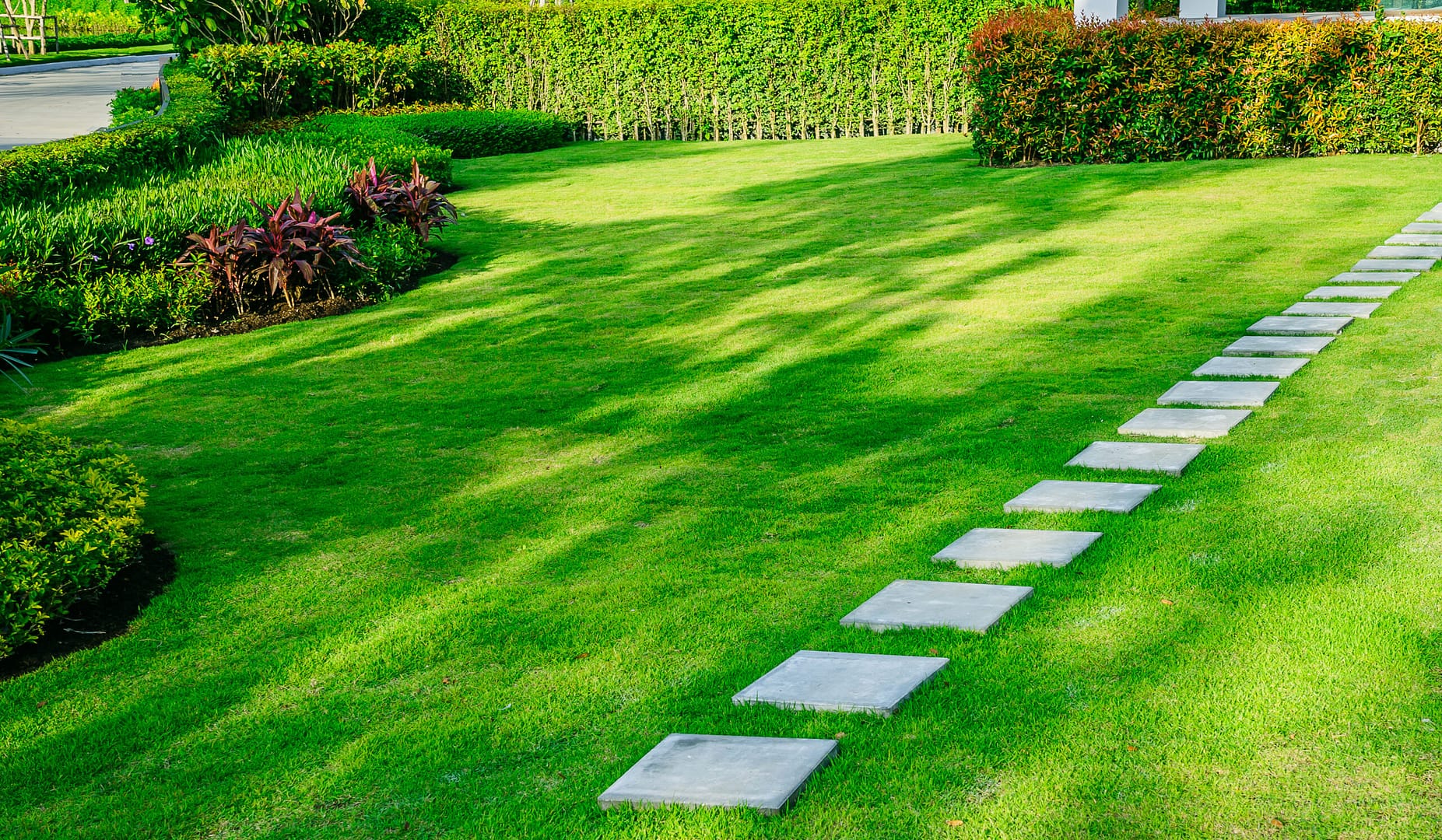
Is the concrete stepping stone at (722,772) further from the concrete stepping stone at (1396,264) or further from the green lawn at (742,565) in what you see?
the concrete stepping stone at (1396,264)

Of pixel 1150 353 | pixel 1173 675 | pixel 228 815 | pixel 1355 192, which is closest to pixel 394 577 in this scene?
pixel 228 815

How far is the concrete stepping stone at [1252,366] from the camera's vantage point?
6734 millimetres

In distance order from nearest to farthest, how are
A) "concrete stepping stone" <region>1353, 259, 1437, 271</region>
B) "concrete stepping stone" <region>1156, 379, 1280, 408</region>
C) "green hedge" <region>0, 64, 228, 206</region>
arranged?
1. "concrete stepping stone" <region>1156, 379, 1280, 408</region>
2. "concrete stepping stone" <region>1353, 259, 1437, 271</region>
3. "green hedge" <region>0, 64, 228, 206</region>

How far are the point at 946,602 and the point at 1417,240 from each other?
778 cm

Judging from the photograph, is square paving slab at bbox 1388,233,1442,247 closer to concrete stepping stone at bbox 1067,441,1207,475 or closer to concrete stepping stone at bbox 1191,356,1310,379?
concrete stepping stone at bbox 1191,356,1310,379

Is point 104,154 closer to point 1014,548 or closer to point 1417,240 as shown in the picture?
point 1014,548

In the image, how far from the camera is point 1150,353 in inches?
291

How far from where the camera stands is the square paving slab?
9.84 metres

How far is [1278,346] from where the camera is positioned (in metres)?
7.18

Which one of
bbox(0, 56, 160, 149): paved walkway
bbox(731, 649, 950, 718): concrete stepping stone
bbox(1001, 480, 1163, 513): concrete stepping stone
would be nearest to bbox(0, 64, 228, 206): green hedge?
bbox(0, 56, 160, 149): paved walkway

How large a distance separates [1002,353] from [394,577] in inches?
169

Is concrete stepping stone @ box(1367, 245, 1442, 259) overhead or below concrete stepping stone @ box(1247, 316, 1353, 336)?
overhead

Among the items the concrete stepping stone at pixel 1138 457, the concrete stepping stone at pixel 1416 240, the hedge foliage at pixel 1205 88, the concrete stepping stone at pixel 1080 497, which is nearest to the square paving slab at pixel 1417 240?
the concrete stepping stone at pixel 1416 240

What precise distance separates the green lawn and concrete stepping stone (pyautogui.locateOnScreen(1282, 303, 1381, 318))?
0.18 metres
